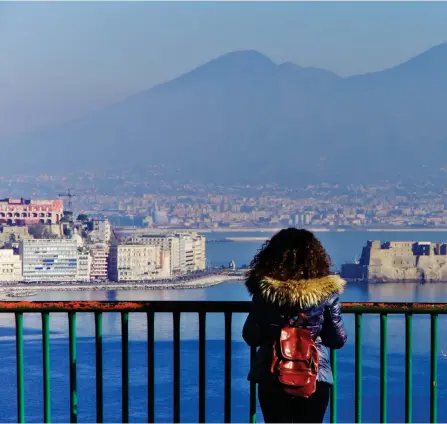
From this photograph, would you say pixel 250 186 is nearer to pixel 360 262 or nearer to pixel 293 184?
pixel 293 184

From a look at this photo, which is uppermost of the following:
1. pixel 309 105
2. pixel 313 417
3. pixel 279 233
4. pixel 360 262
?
pixel 309 105

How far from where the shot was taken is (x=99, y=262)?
7156 centimetres

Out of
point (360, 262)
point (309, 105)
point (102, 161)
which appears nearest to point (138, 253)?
point (360, 262)

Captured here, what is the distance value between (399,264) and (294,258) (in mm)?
65609

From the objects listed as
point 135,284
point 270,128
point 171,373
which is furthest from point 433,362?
point 270,128

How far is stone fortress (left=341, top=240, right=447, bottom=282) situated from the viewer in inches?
2552

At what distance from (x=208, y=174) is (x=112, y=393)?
107728 mm

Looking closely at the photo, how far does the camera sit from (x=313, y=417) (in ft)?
7.72

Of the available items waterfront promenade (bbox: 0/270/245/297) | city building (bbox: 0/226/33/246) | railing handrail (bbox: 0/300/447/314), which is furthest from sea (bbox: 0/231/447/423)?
city building (bbox: 0/226/33/246)

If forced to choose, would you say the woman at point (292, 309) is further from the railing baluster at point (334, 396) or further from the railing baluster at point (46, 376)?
the railing baluster at point (46, 376)

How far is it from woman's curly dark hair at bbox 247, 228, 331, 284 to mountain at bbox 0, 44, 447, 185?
119745mm

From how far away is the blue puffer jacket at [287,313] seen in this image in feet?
7.71

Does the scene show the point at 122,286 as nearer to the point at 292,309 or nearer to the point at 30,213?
the point at 30,213

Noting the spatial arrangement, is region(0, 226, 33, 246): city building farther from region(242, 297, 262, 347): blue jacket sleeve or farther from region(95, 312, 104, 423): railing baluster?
region(242, 297, 262, 347): blue jacket sleeve
